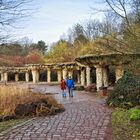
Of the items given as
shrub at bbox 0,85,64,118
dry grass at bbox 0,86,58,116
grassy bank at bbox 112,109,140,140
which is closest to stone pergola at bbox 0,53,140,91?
grassy bank at bbox 112,109,140,140

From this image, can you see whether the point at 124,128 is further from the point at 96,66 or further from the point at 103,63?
the point at 96,66

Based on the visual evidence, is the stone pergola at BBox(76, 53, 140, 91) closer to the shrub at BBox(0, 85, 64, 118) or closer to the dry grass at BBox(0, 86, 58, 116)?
the dry grass at BBox(0, 86, 58, 116)

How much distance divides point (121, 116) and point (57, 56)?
43.5m

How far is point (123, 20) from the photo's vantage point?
40.7ft

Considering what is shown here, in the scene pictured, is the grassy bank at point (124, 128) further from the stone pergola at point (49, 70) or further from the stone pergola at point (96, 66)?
the stone pergola at point (49, 70)

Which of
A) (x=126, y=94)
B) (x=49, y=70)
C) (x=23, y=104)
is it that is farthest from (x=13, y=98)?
(x=49, y=70)

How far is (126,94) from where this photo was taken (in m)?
18.1

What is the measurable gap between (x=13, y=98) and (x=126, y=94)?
575 cm

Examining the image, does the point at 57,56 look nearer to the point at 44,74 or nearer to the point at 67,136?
the point at 44,74

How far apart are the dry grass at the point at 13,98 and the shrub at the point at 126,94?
10.9 feet

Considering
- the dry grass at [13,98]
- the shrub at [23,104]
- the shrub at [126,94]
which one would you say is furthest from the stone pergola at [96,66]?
the dry grass at [13,98]

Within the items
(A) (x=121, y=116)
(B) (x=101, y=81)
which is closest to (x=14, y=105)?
(A) (x=121, y=116)

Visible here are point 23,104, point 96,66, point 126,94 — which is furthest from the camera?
point 96,66

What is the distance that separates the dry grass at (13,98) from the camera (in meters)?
14.9
